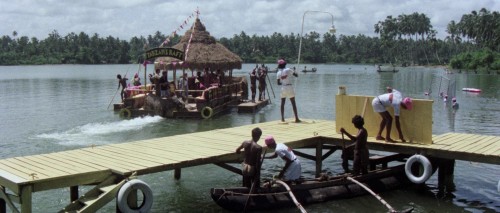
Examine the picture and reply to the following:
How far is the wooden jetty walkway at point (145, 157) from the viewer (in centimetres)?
891

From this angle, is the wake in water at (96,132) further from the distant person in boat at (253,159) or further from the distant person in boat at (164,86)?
the distant person in boat at (253,159)

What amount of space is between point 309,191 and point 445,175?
11.6 ft

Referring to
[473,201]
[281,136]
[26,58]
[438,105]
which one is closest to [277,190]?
[281,136]

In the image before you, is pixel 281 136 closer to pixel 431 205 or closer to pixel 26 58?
pixel 431 205

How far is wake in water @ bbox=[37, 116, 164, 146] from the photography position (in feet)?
64.7

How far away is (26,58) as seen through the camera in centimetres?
16525

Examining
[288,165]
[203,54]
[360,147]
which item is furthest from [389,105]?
[203,54]

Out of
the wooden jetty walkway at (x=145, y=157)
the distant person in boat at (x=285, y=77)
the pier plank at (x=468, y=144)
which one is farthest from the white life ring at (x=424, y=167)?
the distant person in boat at (x=285, y=77)

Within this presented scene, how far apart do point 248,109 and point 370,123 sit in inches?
626

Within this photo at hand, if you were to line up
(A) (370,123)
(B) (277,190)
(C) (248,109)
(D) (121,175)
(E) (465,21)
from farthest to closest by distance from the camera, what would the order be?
(E) (465,21) → (C) (248,109) → (A) (370,123) → (B) (277,190) → (D) (121,175)

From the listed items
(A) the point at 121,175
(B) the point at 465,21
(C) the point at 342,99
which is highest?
(B) the point at 465,21

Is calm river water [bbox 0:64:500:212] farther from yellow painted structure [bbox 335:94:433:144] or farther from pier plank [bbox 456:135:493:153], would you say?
yellow painted structure [bbox 335:94:433:144]

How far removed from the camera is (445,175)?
41.5ft

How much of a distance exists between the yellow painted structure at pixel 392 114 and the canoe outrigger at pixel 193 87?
1298cm
